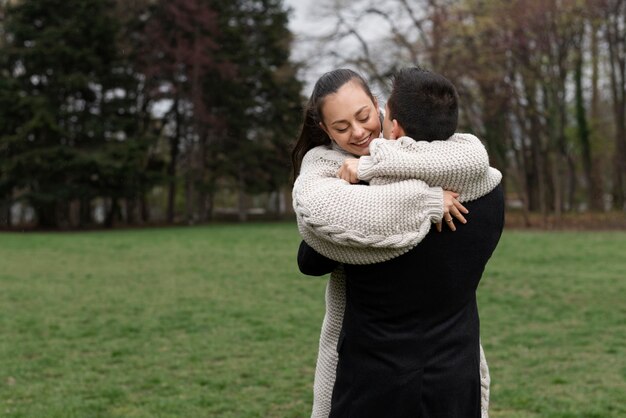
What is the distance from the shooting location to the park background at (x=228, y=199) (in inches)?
250

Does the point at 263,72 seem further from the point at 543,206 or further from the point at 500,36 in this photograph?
the point at 543,206

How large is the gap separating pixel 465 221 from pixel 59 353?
6.17 metres

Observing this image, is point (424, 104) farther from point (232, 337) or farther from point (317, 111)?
point (232, 337)

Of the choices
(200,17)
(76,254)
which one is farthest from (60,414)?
(200,17)

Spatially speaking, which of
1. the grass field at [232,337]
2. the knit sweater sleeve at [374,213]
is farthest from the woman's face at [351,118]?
the grass field at [232,337]

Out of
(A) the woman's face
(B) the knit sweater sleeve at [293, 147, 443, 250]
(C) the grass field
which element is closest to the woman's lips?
(A) the woman's face

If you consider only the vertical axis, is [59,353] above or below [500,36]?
below

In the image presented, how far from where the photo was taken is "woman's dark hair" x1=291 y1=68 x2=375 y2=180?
81.6 inches

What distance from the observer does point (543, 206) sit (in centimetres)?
2434

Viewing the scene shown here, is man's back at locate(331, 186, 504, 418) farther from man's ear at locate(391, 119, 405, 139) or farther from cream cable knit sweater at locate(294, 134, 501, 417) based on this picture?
man's ear at locate(391, 119, 405, 139)

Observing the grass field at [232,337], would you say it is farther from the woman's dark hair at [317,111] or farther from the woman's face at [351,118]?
the woman's face at [351,118]

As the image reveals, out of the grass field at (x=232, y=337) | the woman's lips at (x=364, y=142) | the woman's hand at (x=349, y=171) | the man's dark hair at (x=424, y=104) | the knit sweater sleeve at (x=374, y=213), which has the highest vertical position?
the man's dark hair at (x=424, y=104)

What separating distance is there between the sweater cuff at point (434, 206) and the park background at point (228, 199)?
0.68 metres

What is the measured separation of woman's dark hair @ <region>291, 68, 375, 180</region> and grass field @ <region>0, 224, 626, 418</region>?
3.38 m
